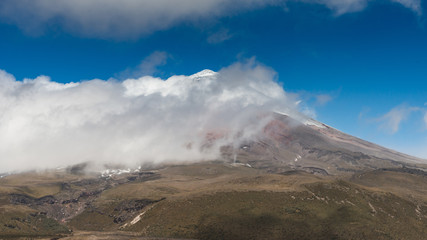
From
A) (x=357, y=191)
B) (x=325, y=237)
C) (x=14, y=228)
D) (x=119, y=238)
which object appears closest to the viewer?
(x=119, y=238)

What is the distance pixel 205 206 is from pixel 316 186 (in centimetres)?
6619

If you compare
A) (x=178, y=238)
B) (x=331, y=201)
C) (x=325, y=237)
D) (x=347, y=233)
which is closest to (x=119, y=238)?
(x=178, y=238)

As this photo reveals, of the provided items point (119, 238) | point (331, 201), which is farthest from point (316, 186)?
point (119, 238)

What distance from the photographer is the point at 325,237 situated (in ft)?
461

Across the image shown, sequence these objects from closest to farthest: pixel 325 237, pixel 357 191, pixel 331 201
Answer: pixel 325 237 < pixel 331 201 < pixel 357 191

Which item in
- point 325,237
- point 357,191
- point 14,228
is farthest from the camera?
point 357,191

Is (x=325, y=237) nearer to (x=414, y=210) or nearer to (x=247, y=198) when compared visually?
(x=247, y=198)

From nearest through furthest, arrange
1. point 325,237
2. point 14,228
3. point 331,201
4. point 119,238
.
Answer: point 119,238 → point 325,237 → point 14,228 → point 331,201

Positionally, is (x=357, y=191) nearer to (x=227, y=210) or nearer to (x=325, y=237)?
(x=325, y=237)

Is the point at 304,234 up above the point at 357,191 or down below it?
below

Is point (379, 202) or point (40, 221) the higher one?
point (379, 202)

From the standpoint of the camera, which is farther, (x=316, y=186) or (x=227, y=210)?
(x=316, y=186)

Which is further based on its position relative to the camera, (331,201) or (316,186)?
(316,186)

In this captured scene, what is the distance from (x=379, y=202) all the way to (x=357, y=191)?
45.6 ft
